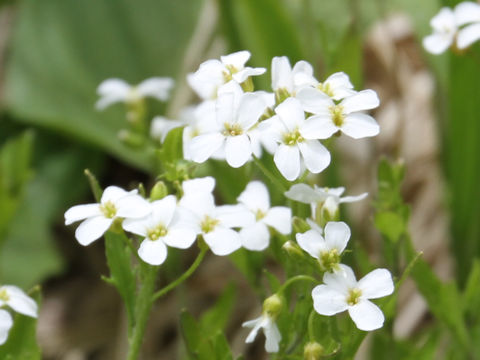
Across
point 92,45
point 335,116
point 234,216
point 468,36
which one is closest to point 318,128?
Result: point 335,116

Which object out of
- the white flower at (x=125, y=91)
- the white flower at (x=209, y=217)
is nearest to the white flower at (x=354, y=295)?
the white flower at (x=209, y=217)

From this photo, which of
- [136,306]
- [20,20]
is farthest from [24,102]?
[136,306]

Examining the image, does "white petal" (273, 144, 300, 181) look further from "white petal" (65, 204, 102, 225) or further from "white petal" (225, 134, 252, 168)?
"white petal" (65, 204, 102, 225)

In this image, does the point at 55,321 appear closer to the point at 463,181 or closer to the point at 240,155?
the point at 463,181

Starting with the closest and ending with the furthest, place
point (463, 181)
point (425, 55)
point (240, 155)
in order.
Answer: point (240, 155) → point (463, 181) → point (425, 55)

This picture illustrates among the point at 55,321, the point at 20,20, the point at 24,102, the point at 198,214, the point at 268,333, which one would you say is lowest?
the point at 55,321

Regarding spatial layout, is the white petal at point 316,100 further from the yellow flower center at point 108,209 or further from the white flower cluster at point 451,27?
the white flower cluster at point 451,27

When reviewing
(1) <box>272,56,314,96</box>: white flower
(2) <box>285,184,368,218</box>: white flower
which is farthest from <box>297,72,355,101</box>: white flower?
(2) <box>285,184,368,218</box>: white flower
